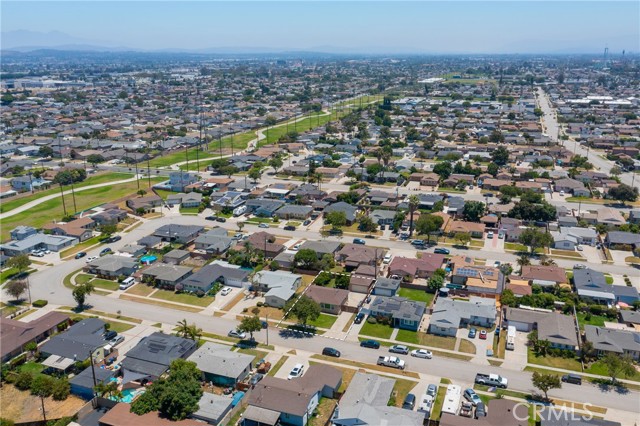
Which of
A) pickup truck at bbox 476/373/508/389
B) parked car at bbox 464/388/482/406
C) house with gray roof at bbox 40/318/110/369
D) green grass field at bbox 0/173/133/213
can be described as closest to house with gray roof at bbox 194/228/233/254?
house with gray roof at bbox 40/318/110/369

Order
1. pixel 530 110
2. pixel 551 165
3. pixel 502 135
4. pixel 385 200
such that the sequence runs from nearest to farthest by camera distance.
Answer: pixel 385 200 < pixel 551 165 < pixel 502 135 < pixel 530 110

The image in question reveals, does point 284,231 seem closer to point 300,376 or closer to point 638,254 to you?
point 300,376

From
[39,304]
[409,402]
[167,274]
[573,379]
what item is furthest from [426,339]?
[39,304]

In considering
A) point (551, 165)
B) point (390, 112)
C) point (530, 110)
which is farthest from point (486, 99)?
point (551, 165)

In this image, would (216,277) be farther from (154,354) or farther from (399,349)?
(399,349)

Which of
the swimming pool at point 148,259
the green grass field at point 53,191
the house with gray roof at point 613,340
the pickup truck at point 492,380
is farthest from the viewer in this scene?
the green grass field at point 53,191

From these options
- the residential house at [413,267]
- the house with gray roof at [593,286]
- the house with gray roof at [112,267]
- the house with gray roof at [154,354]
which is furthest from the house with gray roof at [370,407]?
the house with gray roof at [112,267]

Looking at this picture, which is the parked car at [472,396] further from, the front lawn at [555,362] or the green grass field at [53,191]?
the green grass field at [53,191]
